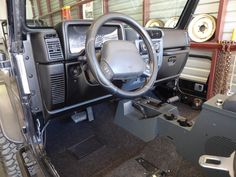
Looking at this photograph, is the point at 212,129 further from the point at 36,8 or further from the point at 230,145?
the point at 36,8

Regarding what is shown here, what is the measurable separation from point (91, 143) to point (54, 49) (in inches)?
37.5

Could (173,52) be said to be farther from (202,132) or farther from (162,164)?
(162,164)

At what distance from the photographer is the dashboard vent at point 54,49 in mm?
1072

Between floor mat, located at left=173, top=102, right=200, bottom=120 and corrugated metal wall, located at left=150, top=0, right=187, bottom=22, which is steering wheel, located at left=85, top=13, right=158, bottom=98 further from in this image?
corrugated metal wall, located at left=150, top=0, right=187, bottom=22

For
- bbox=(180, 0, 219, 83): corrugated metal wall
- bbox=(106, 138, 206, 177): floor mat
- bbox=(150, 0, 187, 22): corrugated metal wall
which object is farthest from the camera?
bbox=(150, 0, 187, 22): corrugated metal wall

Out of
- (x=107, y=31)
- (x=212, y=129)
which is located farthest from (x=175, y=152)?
(x=107, y=31)

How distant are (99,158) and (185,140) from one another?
2.19ft

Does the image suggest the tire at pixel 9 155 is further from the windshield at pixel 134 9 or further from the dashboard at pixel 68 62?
the windshield at pixel 134 9

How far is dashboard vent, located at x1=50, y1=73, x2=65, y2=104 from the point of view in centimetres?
115

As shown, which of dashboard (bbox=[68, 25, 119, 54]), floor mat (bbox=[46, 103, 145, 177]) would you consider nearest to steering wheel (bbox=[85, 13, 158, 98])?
dashboard (bbox=[68, 25, 119, 54])

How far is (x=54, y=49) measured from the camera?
109cm

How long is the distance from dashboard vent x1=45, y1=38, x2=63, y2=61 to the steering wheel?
1.04ft

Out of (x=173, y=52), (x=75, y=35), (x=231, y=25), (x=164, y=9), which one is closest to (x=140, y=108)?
(x=173, y=52)

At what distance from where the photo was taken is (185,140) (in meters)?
1.33
